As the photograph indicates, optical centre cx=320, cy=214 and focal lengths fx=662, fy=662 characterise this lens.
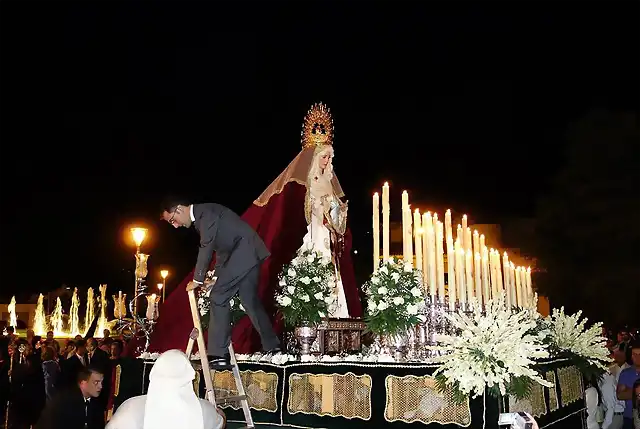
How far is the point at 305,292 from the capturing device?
7871 mm

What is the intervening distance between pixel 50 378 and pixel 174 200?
17.9 ft

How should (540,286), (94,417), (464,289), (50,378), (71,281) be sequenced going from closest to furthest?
(464,289) → (94,417) → (50,378) → (540,286) → (71,281)

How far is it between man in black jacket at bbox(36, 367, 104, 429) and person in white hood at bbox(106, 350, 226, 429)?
9.08 feet

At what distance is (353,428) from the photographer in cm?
660

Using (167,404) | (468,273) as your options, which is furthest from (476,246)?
(167,404)

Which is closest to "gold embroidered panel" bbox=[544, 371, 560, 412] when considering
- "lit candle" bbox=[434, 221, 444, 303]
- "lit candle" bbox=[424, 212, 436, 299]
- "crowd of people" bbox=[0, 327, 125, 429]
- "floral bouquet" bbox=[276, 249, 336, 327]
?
"lit candle" bbox=[434, 221, 444, 303]

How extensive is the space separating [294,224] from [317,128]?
1515 mm

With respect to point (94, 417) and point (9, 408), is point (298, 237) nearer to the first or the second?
point (94, 417)

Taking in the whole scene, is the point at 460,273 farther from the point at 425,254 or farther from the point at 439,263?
the point at 425,254

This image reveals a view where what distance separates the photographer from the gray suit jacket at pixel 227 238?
723cm

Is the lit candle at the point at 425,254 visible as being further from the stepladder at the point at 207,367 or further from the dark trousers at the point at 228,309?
the stepladder at the point at 207,367

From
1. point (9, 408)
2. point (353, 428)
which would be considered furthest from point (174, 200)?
point (9, 408)

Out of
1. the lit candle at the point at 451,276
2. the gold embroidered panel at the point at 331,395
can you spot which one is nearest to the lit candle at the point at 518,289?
the lit candle at the point at 451,276

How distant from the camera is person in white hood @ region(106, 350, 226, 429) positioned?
354cm
